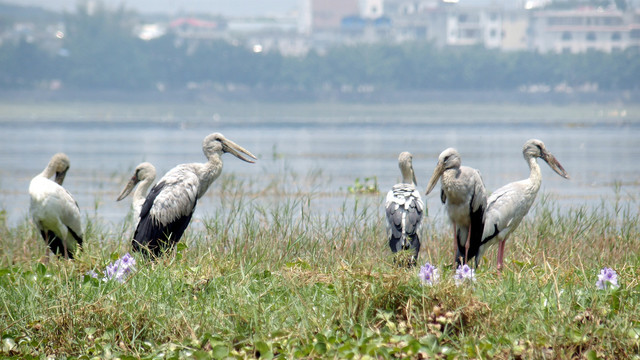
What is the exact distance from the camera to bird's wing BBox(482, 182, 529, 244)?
20.3 ft

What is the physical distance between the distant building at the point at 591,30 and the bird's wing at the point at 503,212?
101 metres

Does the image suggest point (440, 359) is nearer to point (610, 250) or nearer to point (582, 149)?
point (610, 250)

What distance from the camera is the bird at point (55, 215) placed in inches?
259

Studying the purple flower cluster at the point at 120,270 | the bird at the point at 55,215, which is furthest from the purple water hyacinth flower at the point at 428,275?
the bird at the point at 55,215

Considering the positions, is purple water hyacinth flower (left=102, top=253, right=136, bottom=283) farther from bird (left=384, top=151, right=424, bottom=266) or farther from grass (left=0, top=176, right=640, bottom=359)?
bird (left=384, top=151, right=424, bottom=266)

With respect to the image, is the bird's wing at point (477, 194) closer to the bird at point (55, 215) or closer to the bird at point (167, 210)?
the bird at point (167, 210)

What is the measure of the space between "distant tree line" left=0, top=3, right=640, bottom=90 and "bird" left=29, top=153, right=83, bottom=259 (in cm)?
7836

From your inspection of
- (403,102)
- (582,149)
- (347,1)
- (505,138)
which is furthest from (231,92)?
(347,1)

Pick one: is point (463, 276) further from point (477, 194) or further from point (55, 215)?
point (55, 215)

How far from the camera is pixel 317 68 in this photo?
85.9m

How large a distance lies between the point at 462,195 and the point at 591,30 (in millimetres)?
107540

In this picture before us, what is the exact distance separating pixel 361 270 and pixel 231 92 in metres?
82.6

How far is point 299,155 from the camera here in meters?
24.8

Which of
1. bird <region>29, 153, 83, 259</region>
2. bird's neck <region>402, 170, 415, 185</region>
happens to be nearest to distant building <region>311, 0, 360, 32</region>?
bird's neck <region>402, 170, 415, 185</region>
